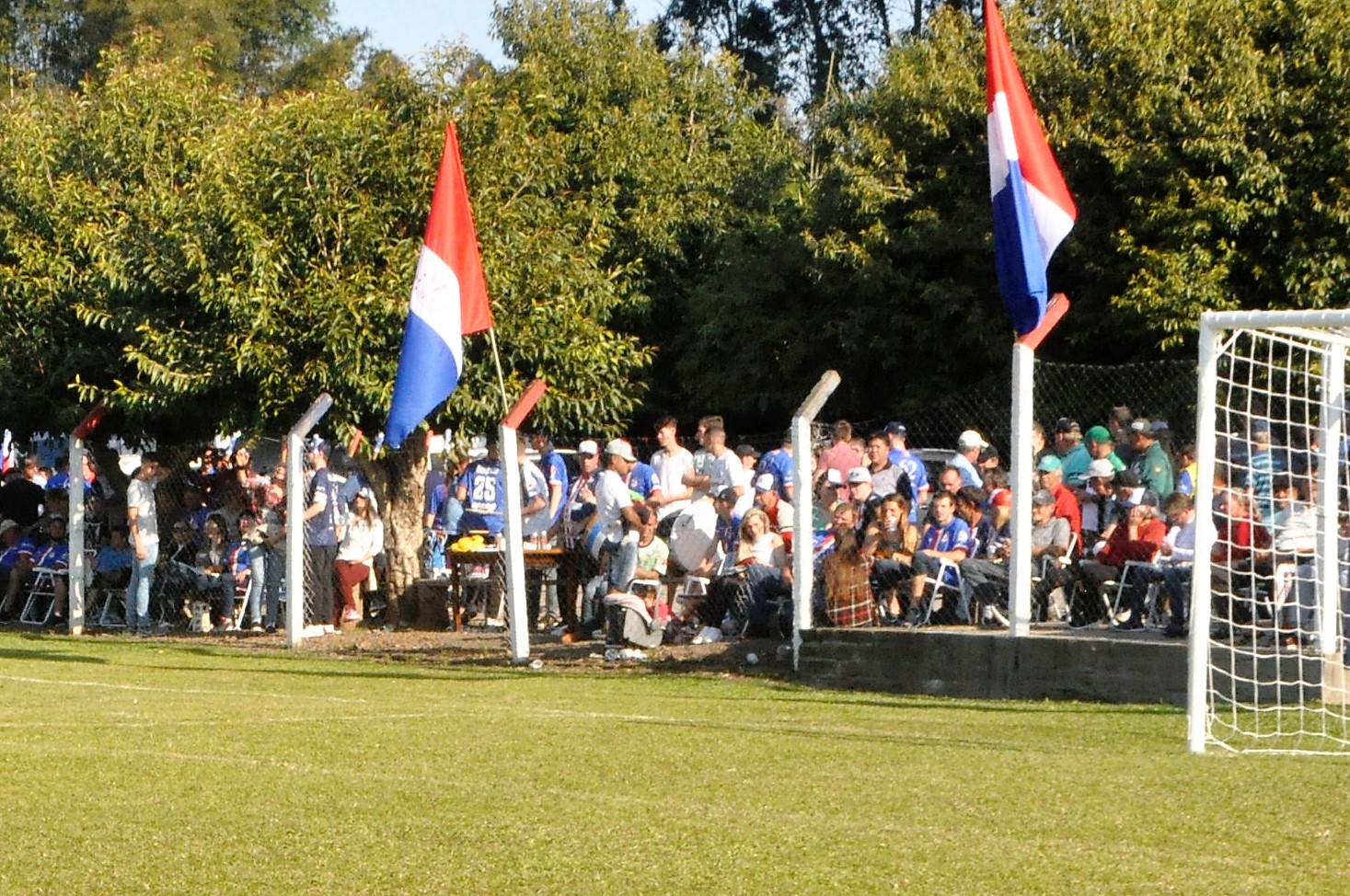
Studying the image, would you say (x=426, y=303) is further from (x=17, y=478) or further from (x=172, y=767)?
(x=17, y=478)

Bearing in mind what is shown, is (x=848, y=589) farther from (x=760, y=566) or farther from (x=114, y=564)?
(x=114, y=564)

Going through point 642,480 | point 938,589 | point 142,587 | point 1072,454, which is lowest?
point 142,587

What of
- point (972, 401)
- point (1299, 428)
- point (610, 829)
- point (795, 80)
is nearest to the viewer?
point (610, 829)

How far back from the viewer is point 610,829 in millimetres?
7293

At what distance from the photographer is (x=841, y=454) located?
666 inches

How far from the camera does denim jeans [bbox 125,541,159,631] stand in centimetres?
2014

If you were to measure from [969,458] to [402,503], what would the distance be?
22.8 feet

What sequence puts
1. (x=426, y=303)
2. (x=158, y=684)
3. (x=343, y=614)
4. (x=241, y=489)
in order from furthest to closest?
(x=241, y=489)
(x=343, y=614)
(x=426, y=303)
(x=158, y=684)

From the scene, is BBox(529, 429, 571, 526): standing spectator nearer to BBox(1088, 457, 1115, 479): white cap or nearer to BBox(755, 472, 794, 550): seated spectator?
BBox(755, 472, 794, 550): seated spectator

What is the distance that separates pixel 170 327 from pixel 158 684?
684 centimetres

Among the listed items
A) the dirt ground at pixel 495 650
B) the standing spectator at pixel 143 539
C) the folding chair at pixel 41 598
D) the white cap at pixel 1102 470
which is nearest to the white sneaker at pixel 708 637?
the dirt ground at pixel 495 650

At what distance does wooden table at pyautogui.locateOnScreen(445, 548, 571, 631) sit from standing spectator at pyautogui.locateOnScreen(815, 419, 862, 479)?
104 inches

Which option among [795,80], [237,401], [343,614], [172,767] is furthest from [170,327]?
[795,80]

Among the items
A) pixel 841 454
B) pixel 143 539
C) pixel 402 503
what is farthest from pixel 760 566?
pixel 143 539
